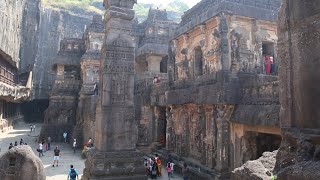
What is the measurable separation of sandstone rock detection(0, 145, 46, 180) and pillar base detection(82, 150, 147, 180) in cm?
138

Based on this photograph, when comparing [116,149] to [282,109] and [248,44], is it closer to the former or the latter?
[282,109]

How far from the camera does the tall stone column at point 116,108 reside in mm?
7395

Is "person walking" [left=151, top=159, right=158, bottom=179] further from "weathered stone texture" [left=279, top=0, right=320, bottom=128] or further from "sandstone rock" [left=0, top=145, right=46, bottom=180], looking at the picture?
"weathered stone texture" [left=279, top=0, right=320, bottom=128]

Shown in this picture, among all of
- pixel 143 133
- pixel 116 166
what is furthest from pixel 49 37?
pixel 116 166

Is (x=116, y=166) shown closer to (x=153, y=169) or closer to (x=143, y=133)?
(x=153, y=169)

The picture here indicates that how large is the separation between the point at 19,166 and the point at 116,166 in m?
2.42

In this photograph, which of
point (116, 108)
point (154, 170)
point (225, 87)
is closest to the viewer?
point (116, 108)

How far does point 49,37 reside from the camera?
35.9m

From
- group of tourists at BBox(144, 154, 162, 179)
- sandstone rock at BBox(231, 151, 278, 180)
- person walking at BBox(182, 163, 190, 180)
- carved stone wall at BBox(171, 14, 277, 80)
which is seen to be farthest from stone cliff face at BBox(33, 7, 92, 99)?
sandstone rock at BBox(231, 151, 278, 180)

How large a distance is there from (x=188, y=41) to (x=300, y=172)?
1201cm

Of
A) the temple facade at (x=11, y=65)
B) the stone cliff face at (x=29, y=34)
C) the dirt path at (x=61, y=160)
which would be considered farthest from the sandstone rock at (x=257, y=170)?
the stone cliff face at (x=29, y=34)

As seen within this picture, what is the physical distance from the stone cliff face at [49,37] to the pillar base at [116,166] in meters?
29.3

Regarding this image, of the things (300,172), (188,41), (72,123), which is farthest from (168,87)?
(300,172)

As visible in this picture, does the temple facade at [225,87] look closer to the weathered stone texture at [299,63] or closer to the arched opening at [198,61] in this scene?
the arched opening at [198,61]
